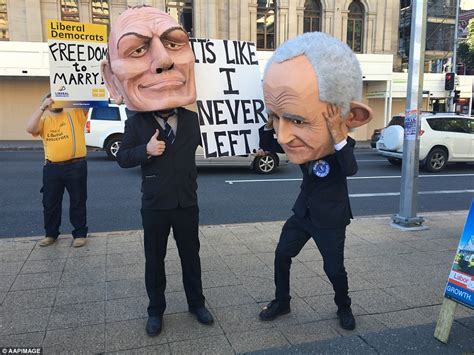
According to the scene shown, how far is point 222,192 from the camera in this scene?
8.98 m

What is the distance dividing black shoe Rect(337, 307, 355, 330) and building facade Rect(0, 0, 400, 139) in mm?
19152

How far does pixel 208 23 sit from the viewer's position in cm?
2248

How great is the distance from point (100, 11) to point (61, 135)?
63.9 feet

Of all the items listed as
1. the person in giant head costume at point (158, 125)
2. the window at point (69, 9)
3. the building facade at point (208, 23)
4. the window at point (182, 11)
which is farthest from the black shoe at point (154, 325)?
the window at point (69, 9)

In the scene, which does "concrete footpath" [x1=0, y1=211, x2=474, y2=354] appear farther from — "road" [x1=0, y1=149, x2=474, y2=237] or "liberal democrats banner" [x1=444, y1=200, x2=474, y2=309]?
"road" [x1=0, y1=149, x2=474, y2=237]

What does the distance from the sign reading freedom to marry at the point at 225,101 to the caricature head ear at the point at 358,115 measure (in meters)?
0.86

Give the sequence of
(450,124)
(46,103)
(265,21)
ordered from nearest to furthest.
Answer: (46,103)
(450,124)
(265,21)

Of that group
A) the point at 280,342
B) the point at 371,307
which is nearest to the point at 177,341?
the point at 280,342

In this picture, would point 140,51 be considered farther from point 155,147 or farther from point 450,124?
point 450,124

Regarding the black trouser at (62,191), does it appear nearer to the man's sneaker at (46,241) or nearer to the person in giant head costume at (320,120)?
the man's sneaker at (46,241)

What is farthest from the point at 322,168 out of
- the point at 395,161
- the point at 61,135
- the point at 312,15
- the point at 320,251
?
the point at 312,15

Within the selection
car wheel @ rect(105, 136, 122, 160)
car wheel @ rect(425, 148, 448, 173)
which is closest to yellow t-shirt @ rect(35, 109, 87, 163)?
car wheel @ rect(105, 136, 122, 160)

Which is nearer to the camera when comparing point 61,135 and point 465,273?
point 465,273

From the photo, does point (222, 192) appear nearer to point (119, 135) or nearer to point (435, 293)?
point (435, 293)
